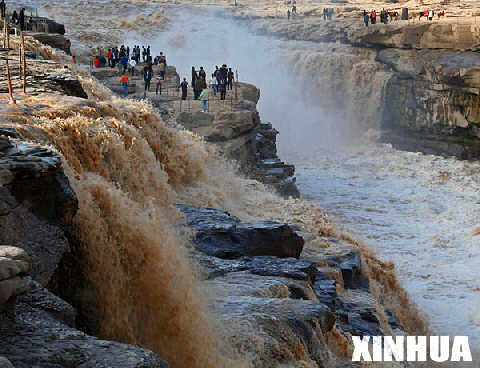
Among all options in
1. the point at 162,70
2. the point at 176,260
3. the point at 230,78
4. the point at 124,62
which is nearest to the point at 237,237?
the point at 176,260

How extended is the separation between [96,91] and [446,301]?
9.10 metres

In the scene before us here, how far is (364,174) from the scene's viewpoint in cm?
2411

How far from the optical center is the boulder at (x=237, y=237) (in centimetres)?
945

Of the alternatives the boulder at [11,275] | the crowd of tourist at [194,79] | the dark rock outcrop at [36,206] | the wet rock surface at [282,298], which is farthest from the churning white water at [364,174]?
the boulder at [11,275]

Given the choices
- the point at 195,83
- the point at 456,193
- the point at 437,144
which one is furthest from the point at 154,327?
the point at 437,144

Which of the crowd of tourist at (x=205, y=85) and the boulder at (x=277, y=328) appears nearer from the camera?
the boulder at (x=277, y=328)

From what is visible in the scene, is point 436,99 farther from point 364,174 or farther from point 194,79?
point 194,79

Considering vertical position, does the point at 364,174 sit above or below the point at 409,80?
below

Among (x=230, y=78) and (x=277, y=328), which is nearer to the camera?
(x=277, y=328)

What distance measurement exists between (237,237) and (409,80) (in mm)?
19331

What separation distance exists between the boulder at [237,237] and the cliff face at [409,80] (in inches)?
652

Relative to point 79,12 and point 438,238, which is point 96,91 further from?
point 79,12

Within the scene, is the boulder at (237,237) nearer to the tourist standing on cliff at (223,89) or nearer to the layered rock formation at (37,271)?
the layered rock formation at (37,271)

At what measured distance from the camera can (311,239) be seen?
39.6 ft
